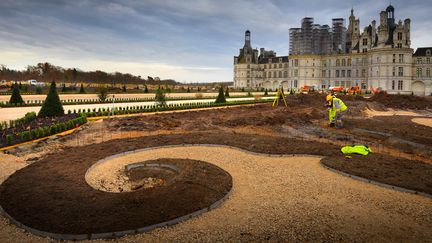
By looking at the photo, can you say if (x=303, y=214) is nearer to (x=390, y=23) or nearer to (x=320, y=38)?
(x=390, y=23)

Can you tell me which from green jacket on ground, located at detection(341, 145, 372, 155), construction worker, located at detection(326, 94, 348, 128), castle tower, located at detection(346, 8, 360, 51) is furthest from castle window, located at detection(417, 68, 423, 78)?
green jacket on ground, located at detection(341, 145, 372, 155)

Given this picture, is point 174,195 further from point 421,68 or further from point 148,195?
point 421,68

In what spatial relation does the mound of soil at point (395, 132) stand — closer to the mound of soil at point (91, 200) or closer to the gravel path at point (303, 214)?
the gravel path at point (303, 214)

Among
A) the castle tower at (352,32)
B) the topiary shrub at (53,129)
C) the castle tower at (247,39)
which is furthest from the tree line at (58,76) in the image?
the topiary shrub at (53,129)

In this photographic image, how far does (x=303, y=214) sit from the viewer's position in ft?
21.4

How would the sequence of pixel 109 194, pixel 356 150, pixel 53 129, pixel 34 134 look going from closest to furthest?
pixel 109 194 < pixel 356 150 < pixel 34 134 < pixel 53 129

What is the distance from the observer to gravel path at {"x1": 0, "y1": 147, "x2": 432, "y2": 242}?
5648mm

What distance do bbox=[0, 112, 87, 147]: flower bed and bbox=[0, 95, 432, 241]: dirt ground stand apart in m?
0.62

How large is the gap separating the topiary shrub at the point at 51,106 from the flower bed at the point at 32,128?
512 mm

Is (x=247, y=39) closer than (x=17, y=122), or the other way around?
(x=17, y=122)

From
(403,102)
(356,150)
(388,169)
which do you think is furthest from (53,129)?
(403,102)

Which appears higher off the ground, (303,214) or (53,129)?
(53,129)

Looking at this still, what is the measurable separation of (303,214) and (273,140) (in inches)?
289

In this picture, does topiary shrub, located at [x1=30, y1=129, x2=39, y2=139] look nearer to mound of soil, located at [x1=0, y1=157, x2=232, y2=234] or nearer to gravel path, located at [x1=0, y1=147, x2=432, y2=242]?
mound of soil, located at [x1=0, y1=157, x2=232, y2=234]
